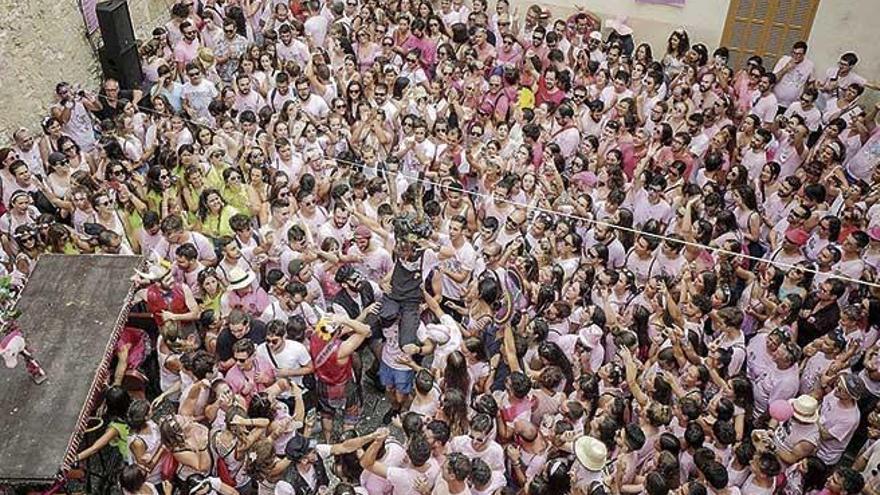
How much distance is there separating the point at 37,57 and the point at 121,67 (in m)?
1.01

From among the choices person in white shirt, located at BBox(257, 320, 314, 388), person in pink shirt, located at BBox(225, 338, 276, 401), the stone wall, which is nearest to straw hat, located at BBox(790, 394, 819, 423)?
person in white shirt, located at BBox(257, 320, 314, 388)

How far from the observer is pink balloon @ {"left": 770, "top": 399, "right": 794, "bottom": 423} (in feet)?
18.6

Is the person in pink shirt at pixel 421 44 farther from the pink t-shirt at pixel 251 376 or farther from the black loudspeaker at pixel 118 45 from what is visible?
the pink t-shirt at pixel 251 376

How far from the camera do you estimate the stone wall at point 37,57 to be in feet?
29.4

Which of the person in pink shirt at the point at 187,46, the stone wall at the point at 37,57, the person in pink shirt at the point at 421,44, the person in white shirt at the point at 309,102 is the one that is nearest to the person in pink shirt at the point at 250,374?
the person in white shirt at the point at 309,102

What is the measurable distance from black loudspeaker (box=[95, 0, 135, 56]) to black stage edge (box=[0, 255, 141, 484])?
14.8 feet

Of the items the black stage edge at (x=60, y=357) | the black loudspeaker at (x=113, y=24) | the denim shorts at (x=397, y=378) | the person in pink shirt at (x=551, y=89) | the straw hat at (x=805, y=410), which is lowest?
the denim shorts at (x=397, y=378)

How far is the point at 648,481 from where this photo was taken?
16.4 ft

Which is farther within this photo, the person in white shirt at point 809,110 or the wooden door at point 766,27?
the wooden door at point 766,27

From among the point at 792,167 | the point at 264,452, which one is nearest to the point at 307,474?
the point at 264,452

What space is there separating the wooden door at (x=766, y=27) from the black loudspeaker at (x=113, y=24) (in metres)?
7.80

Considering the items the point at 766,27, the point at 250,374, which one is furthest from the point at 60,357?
the point at 766,27

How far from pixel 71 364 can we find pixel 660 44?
29.4 ft

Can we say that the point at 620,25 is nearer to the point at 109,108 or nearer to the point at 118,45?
the point at 118,45
